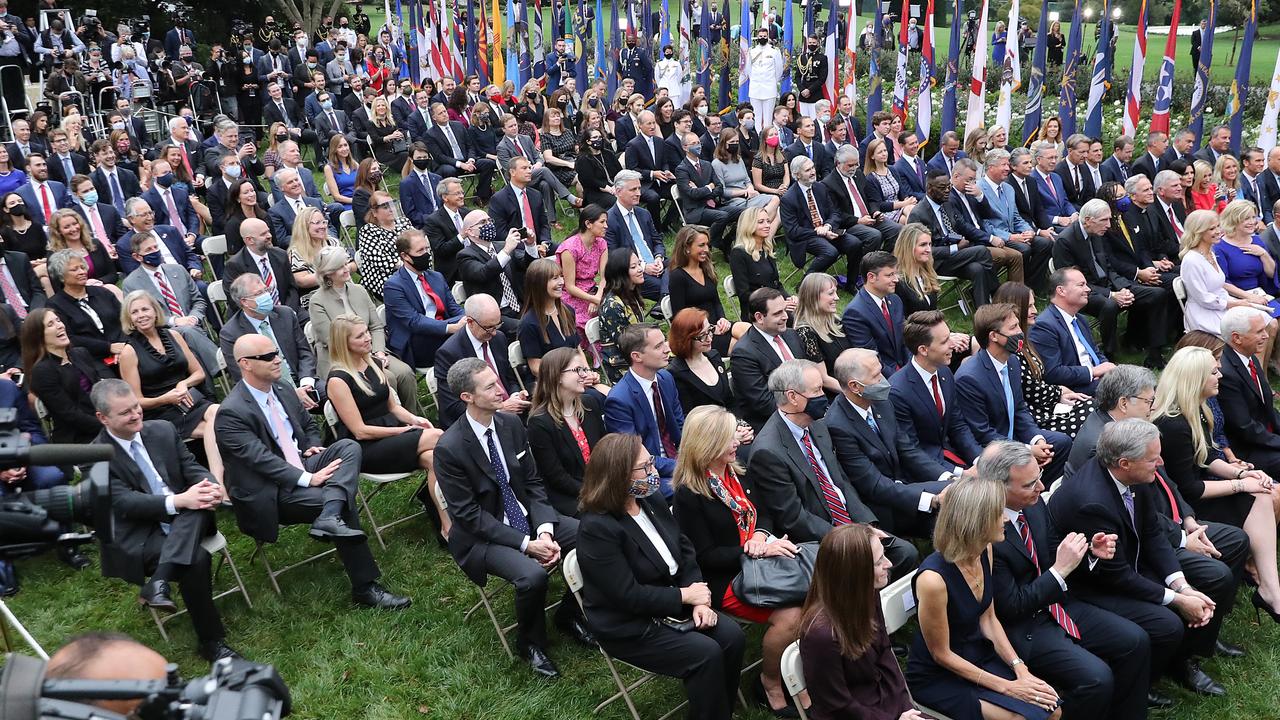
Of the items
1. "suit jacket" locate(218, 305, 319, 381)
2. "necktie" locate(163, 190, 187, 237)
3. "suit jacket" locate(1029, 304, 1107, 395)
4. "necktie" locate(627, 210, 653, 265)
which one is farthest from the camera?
"necktie" locate(163, 190, 187, 237)

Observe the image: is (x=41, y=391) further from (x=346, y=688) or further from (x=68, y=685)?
(x=68, y=685)

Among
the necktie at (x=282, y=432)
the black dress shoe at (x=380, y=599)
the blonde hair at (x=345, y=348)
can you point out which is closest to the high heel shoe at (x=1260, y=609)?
the black dress shoe at (x=380, y=599)

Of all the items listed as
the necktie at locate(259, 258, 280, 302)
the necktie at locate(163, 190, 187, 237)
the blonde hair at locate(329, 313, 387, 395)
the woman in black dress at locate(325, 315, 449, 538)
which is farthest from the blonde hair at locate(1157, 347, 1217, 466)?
the necktie at locate(163, 190, 187, 237)

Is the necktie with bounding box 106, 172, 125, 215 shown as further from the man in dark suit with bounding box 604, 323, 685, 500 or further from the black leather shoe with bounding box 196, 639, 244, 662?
the man in dark suit with bounding box 604, 323, 685, 500

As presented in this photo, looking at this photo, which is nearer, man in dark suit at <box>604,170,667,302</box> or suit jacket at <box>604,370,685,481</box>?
suit jacket at <box>604,370,685,481</box>

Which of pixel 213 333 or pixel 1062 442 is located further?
pixel 213 333

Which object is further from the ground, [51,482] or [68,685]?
[68,685]

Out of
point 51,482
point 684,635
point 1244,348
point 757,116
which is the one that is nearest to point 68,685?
point 684,635

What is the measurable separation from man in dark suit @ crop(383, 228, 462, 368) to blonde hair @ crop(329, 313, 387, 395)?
1531 mm

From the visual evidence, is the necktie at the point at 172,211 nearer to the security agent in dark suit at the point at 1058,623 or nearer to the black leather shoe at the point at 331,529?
the black leather shoe at the point at 331,529

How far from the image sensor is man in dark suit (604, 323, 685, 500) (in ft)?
20.3

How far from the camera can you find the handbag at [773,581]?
4969 mm

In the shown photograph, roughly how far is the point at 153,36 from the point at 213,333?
831 inches

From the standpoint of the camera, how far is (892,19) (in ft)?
82.3
